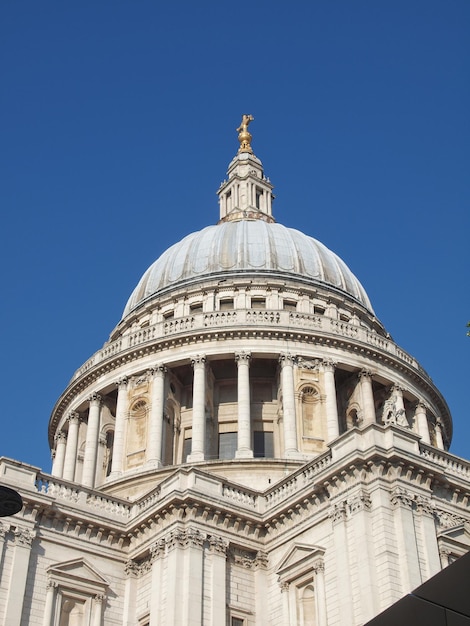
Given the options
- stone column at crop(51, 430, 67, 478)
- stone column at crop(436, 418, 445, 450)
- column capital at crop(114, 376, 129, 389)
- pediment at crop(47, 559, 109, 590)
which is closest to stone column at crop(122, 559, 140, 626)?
pediment at crop(47, 559, 109, 590)

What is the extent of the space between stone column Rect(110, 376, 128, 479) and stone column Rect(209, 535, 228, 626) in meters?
13.5

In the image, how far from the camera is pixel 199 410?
145 ft

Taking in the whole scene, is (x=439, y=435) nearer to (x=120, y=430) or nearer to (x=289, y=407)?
(x=289, y=407)

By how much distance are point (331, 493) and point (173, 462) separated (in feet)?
54.0

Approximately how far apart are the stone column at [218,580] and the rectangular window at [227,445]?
12970 millimetres

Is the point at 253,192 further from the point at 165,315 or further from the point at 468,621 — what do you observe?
the point at 468,621

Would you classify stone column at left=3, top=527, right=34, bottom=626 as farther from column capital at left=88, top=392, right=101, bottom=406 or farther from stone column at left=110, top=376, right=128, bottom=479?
column capital at left=88, top=392, right=101, bottom=406

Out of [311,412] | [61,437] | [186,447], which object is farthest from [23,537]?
[61,437]

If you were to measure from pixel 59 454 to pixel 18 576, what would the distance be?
858 inches

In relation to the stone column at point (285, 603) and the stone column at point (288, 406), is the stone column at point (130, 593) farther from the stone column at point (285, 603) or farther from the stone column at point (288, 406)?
the stone column at point (288, 406)

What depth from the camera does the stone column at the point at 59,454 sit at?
50.1 metres

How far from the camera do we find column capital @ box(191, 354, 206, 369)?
45.9 metres

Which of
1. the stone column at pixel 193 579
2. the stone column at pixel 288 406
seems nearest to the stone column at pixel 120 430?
the stone column at pixel 288 406

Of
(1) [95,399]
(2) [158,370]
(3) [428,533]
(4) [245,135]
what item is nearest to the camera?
(3) [428,533]
